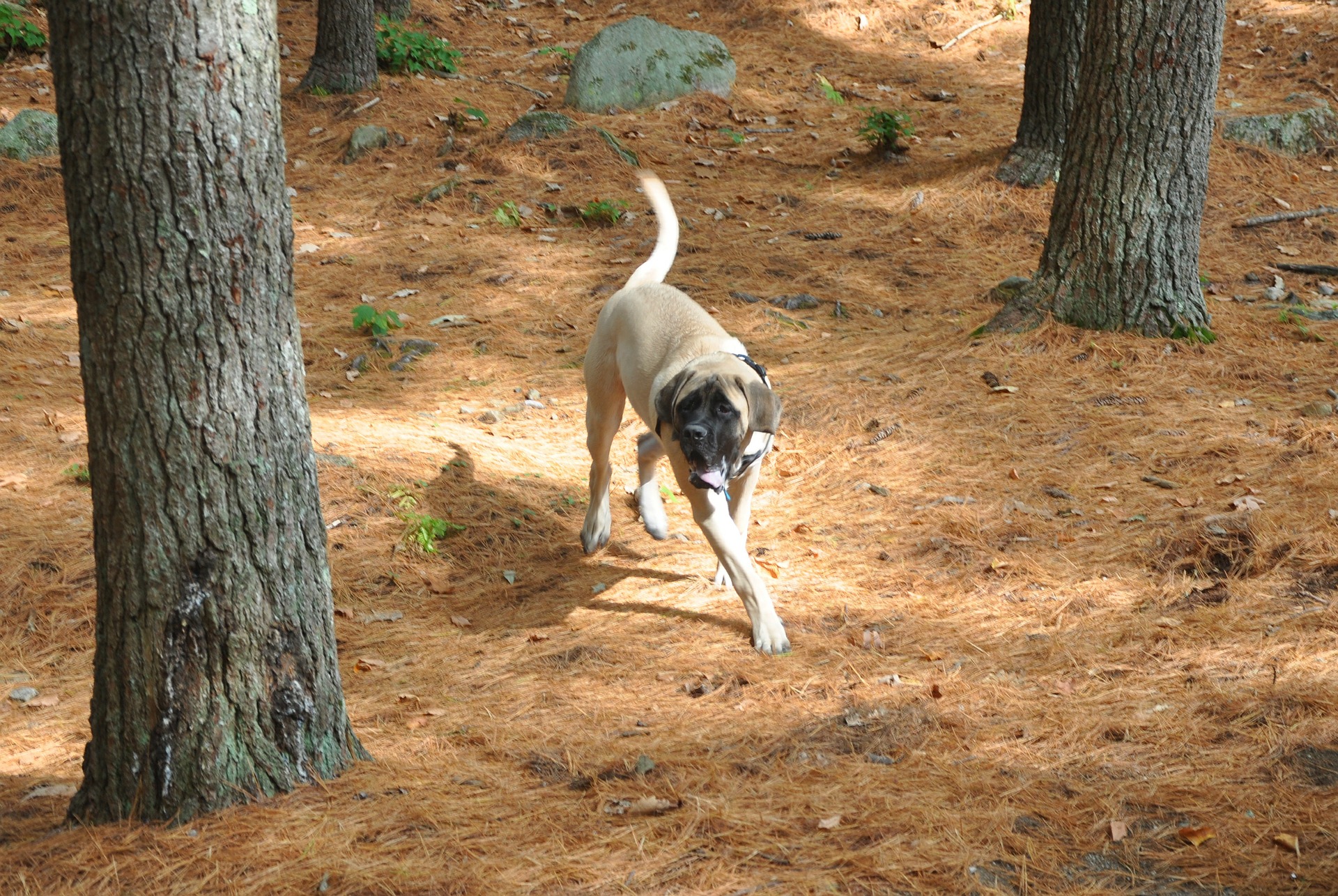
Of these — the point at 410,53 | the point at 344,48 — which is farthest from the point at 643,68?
the point at 344,48

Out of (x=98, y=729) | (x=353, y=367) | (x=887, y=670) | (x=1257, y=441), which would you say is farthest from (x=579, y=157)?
(x=98, y=729)

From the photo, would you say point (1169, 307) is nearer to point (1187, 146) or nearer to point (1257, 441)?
point (1187, 146)

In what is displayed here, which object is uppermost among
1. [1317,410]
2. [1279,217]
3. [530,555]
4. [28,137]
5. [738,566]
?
[28,137]

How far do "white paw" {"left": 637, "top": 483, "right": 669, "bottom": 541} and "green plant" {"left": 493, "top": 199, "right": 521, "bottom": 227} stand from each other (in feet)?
15.0

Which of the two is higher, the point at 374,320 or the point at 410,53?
the point at 410,53

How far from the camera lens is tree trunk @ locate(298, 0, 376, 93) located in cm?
1140

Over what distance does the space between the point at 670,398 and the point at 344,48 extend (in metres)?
9.05

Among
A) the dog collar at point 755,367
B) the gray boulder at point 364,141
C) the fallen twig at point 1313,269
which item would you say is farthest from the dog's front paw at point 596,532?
the gray boulder at point 364,141

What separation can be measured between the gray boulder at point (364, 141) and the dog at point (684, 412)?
239 inches

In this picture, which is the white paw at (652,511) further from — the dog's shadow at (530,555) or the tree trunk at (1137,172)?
the tree trunk at (1137,172)

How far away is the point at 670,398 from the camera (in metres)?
4.14

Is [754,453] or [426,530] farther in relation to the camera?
[426,530]

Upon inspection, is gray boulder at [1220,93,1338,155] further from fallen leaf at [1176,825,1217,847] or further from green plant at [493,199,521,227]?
fallen leaf at [1176,825,1217,847]

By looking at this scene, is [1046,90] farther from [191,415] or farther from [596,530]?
[191,415]
